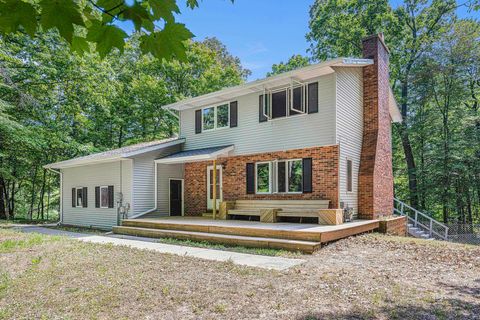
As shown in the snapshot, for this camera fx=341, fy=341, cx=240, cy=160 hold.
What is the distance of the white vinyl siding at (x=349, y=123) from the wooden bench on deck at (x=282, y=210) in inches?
39.8

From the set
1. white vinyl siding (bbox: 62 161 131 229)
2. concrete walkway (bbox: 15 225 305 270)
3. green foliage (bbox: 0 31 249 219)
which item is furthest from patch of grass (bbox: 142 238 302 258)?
green foliage (bbox: 0 31 249 219)

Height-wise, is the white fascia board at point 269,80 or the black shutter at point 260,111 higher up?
the white fascia board at point 269,80

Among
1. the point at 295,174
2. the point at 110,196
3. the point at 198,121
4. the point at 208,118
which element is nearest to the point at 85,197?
the point at 110,196

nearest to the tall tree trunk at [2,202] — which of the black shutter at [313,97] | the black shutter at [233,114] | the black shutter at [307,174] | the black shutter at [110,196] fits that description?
the black shutter at [110,196]

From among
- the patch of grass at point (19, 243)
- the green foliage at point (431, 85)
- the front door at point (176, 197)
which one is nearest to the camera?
the patch of grass at point (19, 243)

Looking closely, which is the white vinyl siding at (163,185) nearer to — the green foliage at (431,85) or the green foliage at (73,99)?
the green foliage at (73,99)

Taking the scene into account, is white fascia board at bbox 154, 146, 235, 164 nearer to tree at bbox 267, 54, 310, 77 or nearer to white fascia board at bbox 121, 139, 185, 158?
white fascia board at bbox 121, 139, 185, 158

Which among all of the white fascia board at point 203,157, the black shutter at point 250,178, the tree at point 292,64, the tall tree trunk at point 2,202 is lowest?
the tall tree trunk at point 2,202

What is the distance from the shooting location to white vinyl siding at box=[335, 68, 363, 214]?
1102 cm

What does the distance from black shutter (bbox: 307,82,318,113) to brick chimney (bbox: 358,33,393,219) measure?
2719 mm

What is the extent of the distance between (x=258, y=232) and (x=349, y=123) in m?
5.29

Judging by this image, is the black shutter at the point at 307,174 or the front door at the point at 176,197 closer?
the black shutter at the point at 307,174

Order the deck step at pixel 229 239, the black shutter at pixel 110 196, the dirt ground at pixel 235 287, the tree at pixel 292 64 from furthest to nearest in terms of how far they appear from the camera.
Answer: the tree at pixel 292 64 < the black shutter at pixel 110 196 < the deck step at pixel 229 239 < the dirt ground at pixel 235 287

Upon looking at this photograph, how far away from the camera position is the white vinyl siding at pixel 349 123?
36.2 ft
